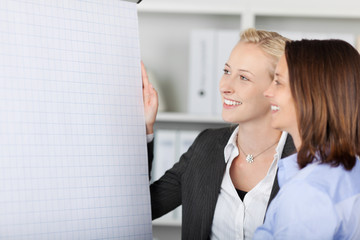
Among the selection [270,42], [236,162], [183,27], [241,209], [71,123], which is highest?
[183,27]

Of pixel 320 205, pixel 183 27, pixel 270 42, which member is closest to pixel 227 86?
pixel 270 42

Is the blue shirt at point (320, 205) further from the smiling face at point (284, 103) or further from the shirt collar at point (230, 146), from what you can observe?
the shirt collar at point (230, 146)

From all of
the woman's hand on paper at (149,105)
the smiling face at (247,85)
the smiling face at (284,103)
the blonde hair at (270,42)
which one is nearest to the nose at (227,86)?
the smiling face at (247,85)

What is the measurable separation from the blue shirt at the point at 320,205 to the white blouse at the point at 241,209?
41 centimetres

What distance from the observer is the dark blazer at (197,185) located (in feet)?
4.65

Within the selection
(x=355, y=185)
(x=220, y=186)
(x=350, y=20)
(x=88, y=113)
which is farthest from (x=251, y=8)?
(x=355, y=185)

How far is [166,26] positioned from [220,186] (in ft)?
3.82

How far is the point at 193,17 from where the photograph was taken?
2.36m

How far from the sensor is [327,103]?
0.96m

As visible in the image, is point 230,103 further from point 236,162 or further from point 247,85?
point 236,162

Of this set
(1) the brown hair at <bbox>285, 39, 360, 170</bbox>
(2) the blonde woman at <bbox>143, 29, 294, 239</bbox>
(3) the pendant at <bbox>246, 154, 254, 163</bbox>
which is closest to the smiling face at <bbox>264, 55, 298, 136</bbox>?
(1) the brown hair at <bbox>285, 39, 360, 170</bbox>

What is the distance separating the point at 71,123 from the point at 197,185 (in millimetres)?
512

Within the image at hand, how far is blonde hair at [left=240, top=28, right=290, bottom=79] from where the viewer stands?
1460 millimetres

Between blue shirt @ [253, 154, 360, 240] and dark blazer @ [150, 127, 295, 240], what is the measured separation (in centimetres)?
48
